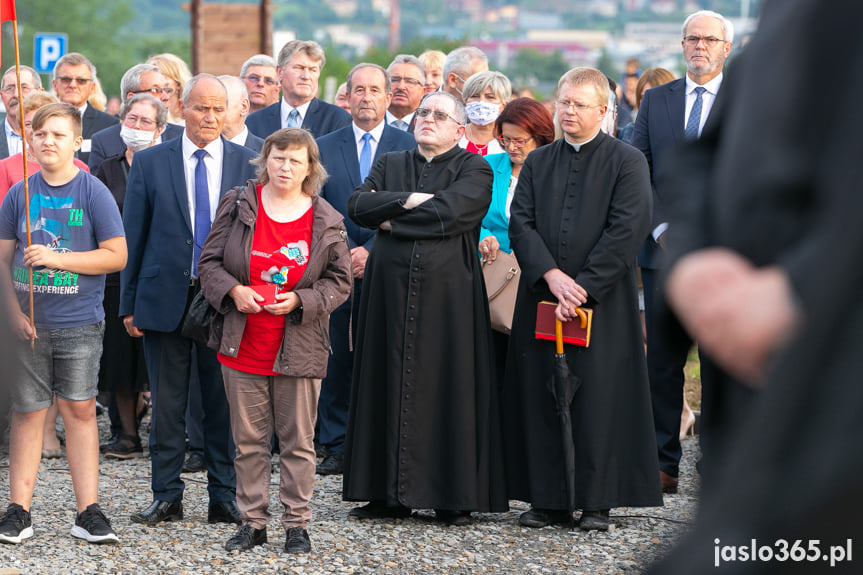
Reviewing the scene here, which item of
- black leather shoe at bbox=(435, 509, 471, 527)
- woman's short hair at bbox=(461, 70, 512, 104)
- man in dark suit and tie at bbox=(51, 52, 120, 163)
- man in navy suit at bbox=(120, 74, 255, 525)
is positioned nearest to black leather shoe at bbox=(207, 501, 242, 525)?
man in navy suit at bbox=(120, 74, 255, 525)

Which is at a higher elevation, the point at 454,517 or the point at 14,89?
the point at 14,89

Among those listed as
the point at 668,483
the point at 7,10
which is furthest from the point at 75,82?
the point at 668,483

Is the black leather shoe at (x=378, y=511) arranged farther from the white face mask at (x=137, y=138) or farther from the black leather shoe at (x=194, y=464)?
the white face mask at (x=137, y=138)

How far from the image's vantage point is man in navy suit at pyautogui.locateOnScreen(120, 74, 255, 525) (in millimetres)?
6012

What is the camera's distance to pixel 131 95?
28.8 feet

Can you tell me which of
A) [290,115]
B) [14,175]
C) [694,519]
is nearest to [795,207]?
[694,519]

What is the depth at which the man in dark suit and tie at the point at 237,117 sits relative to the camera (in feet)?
24.7

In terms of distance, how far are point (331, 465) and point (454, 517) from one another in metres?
1.37

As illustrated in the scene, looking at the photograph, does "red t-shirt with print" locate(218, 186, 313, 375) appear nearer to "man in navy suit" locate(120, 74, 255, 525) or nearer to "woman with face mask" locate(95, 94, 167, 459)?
"man in navy suit" locate(120, 74, 255, 525)

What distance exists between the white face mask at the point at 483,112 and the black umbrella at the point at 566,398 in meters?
2.30

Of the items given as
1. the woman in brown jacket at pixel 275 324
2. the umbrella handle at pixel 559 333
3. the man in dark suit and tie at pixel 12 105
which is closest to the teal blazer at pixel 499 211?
the umbrella handle at pixel 559 333

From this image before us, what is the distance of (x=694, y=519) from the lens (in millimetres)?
1225

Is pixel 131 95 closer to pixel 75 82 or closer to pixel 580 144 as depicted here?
pixel 75 82

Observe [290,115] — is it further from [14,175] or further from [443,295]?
[443,295]
